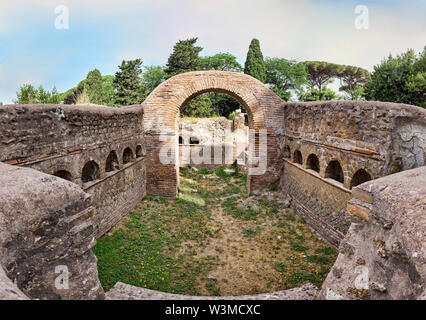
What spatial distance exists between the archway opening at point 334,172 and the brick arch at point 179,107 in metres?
3.05

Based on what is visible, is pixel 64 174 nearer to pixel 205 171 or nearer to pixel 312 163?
pixel 312 163

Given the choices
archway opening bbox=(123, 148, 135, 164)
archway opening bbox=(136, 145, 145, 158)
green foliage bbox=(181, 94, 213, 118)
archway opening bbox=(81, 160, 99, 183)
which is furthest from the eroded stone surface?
green foliage bbox=(181, 94, 213, 118)

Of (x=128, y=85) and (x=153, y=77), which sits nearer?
(x=128, y=85)

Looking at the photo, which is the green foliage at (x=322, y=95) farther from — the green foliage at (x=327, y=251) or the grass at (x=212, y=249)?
the green foliage at (x=327, y=251)

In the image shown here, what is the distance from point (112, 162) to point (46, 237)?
5.21 m

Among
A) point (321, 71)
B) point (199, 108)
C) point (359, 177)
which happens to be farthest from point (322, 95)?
point (321, 71)

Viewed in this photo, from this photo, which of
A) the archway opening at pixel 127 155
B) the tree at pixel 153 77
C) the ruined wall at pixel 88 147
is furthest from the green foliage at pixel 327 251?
the tree at pixel 153 77

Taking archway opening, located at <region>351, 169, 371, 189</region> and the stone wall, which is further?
the stone wall

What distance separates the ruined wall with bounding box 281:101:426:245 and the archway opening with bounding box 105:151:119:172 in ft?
18.8

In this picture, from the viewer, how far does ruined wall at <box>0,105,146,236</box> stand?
4.32m

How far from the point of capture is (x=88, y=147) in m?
6.08

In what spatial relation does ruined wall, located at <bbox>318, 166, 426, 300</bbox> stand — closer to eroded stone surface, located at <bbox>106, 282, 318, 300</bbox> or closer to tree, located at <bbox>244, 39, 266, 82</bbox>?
eroded stone surface, located at <bbox>106, 282, 318, 300</bbox>
